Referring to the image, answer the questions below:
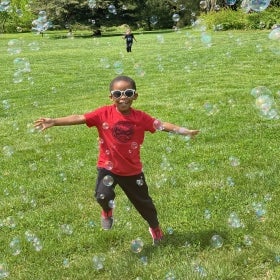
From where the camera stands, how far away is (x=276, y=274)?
3959mm

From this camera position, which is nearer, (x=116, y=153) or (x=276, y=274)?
(x=276, y=274)

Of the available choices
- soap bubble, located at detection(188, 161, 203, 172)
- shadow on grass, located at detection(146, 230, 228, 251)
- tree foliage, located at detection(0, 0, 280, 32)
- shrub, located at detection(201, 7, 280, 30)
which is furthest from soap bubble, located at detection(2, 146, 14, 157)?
tree foliage, located at detection(0, 0, 280, 32)

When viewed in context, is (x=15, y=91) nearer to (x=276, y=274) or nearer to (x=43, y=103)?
(x=43, y=103)

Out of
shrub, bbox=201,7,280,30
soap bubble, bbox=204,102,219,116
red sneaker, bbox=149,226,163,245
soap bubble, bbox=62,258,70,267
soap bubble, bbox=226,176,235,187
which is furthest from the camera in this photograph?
shrub, bbox=201,7,280,30

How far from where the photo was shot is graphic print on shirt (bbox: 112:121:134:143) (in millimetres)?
4379

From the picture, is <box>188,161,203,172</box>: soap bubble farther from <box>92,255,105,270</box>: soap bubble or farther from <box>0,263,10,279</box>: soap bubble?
<box>0,263,10,279</box>: soap bubble

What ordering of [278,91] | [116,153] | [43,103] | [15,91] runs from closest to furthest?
[116,153], [278,91], [43,103], [15,91]

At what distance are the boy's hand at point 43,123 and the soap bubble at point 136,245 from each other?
134 centimetres

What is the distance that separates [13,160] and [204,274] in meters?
4.51

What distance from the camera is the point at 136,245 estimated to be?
4500 mm

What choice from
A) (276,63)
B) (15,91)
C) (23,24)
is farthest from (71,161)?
(23,24)

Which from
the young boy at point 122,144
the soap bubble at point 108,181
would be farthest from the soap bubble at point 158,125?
the soap bubble at point 108,181

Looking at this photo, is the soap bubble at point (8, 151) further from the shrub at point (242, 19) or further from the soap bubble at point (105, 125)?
the shrub at point (242, 19)

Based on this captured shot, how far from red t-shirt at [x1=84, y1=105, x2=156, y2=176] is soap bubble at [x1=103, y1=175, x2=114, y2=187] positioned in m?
0.07
